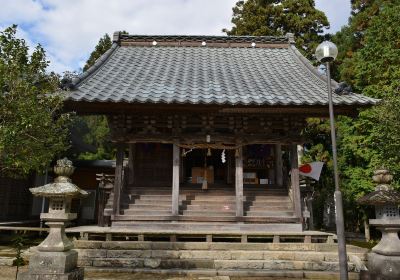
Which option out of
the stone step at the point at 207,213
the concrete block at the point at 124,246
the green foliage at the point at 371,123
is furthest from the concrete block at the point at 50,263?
the green foliage at the point at 371,123

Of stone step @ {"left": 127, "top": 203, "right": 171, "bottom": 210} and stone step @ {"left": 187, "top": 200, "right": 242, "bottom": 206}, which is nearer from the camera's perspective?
stone step @ {"left": 127, "top": 203, "right": 171, "bottom": 210}

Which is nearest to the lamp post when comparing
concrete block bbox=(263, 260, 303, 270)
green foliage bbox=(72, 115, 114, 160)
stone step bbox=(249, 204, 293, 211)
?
concrete block bbox=(263, 260, 303, 270)

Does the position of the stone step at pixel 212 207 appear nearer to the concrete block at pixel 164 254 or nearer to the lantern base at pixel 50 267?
the concrete block at pixel 164 254

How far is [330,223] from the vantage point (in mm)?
21203

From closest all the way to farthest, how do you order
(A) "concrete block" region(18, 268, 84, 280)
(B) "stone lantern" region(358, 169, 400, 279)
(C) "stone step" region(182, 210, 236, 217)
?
(A) "concrete block" region(18, 268, 84, 280) < (B) "stone lantern" region(358, 169, 400, 279) < (C) "stone step" region(182, 210, 236, 217)

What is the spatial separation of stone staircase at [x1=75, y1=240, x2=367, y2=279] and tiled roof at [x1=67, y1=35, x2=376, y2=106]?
153 inches

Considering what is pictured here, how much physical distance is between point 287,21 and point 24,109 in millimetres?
18609

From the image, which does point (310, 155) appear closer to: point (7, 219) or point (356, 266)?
point (356, 266)

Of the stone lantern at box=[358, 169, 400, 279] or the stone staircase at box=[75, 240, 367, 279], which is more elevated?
the stone lantern at box=[358, 169, 400, 279]

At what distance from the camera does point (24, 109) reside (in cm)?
867

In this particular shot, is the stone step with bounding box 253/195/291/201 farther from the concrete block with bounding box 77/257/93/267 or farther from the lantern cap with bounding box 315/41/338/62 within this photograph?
the lantern cap with bounding box 315/41/338/62

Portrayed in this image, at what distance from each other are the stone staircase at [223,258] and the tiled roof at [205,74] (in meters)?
3.88

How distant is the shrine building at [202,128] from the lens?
9.62 m

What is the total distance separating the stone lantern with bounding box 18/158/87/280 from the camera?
5926 millimetres
